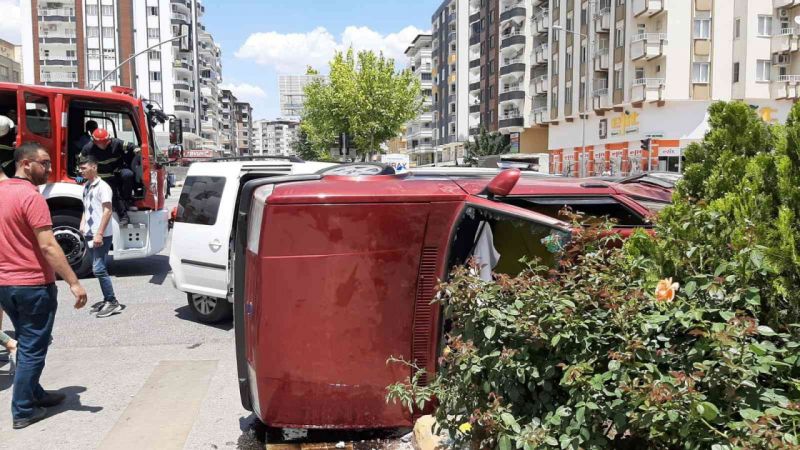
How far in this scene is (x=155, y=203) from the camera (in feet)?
35.4

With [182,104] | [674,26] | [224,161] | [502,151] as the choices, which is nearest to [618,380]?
[224,161]

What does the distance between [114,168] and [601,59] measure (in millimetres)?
41175

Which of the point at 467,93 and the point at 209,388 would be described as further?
the point at 467,93

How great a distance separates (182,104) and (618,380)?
9337cm

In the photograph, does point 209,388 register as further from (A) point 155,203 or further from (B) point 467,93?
(B) point 467,93

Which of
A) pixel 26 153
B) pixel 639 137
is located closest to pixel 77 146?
pixel 26 153

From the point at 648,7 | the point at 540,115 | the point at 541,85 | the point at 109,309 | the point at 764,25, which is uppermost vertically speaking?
the point at 648,7

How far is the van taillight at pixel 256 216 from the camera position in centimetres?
358

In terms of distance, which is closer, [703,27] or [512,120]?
[703,27]

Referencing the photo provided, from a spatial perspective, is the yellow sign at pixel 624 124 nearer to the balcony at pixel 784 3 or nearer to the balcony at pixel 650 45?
the balcony at pixel 650 45

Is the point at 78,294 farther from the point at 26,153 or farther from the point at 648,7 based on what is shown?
the point at 648,7

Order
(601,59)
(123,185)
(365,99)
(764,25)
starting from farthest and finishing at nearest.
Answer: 1. (365,99)
2. (601,59)
3. (764,25)
4. (123,185)

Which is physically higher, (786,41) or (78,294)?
(786,41)

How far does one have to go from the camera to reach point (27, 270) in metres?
4.41
